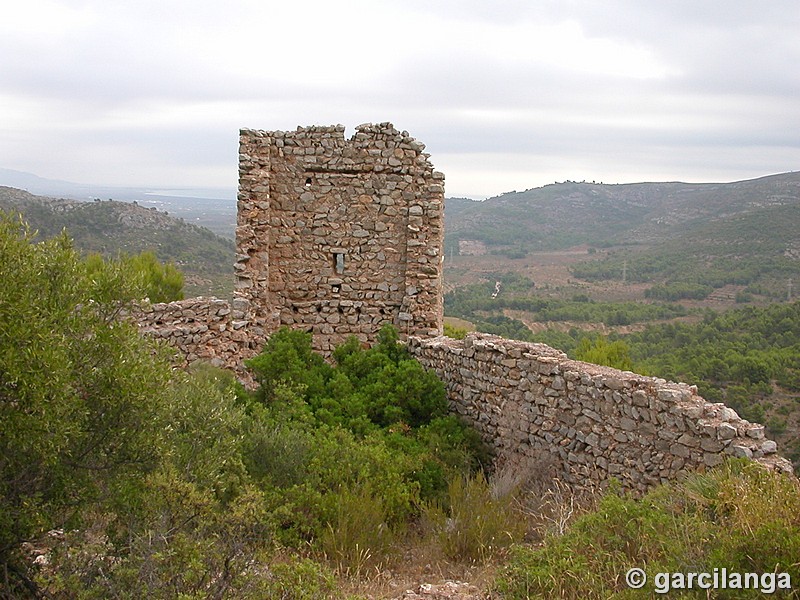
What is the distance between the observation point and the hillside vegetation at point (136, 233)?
2673 cm

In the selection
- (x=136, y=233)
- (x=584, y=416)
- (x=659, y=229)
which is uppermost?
(x=659, y=229)

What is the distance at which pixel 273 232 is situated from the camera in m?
9.41

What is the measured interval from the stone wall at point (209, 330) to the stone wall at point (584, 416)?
7.69 ft

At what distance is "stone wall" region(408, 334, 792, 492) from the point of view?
5617 millimetres

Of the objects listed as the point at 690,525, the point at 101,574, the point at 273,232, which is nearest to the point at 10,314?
the point at 101,574

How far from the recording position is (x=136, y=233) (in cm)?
3059

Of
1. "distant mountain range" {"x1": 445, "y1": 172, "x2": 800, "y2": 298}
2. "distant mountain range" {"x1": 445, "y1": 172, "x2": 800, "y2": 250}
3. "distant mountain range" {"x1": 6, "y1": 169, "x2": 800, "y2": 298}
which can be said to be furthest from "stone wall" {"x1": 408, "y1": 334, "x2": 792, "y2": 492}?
"distant mountain range" {"x1": 445, "y1": 172, "x2": 800, "y2": 250}

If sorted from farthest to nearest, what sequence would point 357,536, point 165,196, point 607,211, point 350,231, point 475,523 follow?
point 165,196, point 607,211, point 350,231, point 475,523, point 357,536

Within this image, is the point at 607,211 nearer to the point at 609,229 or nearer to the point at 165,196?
the point at 609,229

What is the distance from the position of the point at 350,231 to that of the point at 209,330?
2291 millimetres

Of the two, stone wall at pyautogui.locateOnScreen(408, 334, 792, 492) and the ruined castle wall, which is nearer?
stone wall at pyautogui.locateOnScreen(408, 334, 792, 492)

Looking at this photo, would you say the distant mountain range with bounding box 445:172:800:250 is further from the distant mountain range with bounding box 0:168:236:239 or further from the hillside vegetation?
the hillside vegetation

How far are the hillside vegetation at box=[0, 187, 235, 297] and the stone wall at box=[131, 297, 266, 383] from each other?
14757mm

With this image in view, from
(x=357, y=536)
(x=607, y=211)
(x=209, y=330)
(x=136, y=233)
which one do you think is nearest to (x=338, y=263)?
(x=209, y=330)
